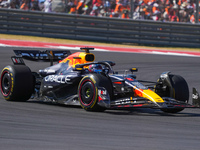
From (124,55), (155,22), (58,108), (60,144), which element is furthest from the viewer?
(155,22)

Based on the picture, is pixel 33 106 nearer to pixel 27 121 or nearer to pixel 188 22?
pixel 27 121

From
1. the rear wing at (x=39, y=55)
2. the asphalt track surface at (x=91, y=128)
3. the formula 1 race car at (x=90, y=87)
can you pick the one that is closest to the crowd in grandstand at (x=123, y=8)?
the rear wing at (x=39, y=55)

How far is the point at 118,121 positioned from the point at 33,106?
2.19 meters

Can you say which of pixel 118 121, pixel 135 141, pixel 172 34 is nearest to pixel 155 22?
pixel 172 34

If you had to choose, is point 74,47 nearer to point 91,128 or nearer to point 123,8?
point 123,8

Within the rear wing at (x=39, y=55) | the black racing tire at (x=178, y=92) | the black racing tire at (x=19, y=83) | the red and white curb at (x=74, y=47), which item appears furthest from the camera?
the red and white curb at (x=74, y=47)

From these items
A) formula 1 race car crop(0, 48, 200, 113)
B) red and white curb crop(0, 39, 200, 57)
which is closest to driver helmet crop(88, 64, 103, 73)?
formula 1 race car crop(0, 48, 200, 113)

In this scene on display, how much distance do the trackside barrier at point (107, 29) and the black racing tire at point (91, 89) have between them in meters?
12.8

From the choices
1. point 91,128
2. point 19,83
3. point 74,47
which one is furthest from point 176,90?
point 74,47

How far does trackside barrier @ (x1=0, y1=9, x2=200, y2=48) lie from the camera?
2089 centimetres

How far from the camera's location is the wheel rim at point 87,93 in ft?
26.9

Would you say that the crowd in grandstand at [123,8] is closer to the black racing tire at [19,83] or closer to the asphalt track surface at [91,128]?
the black racing tire at [19,83]

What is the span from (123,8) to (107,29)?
47.0 inches

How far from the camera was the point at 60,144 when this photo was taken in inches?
218
